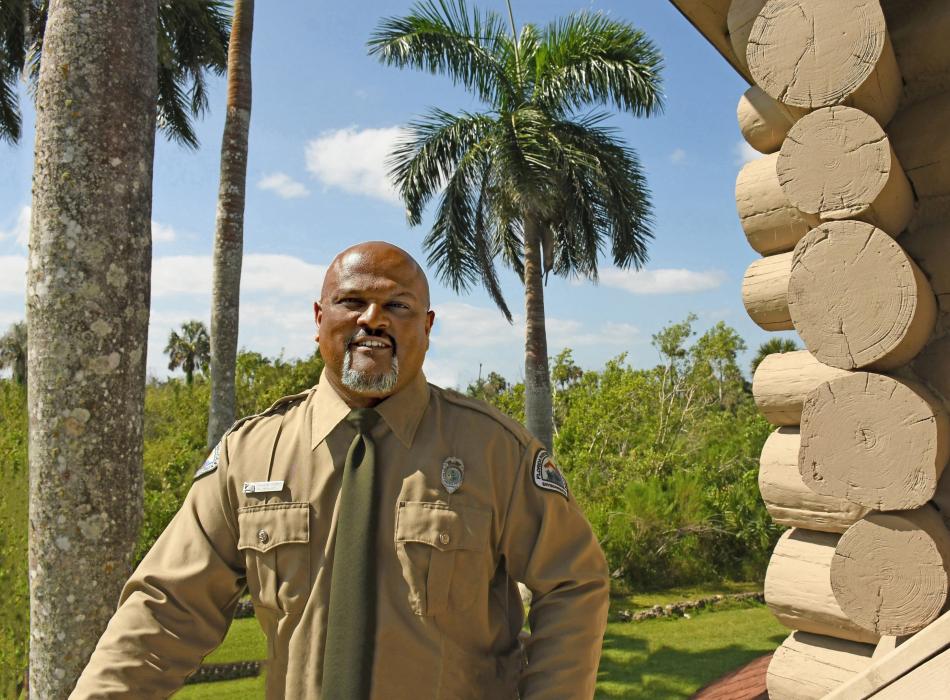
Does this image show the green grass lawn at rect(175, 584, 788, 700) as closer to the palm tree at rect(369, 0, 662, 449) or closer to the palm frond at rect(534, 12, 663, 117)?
the palm tree at rect(369, 0, 662, 449)

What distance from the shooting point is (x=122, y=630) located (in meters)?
1.69

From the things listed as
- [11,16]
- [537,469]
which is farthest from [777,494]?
[11,16]

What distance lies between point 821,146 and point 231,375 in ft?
24.2

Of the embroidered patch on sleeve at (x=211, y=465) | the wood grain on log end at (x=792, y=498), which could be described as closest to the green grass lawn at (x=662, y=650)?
the wood grain on log end at (x=792, y=498)

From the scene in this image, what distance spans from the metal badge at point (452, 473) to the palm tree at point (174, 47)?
14105 millimetres

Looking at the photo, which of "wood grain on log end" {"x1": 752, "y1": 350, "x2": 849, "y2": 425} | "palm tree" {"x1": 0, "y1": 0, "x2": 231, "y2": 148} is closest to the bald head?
"wood grain on log end" {"x1": 752, "y1": 350, "x2": 849, "y2": 425}

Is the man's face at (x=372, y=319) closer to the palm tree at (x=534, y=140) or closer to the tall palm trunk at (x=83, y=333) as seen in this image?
the tall palm trunk at (x=83, y=333)

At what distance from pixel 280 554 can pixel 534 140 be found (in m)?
9.64

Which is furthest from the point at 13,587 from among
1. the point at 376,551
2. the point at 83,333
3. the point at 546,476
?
the point at 546,476

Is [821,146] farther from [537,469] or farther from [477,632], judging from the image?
[477,632]

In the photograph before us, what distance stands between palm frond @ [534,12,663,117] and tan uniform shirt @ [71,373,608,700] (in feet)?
33.5

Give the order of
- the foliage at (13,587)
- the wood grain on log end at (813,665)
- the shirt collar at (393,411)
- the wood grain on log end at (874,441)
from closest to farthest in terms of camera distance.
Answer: the shirt collar at (393,411), the wood grain on log end at (874,441), the wood grain on log end at (813,665), the foliage at (13,587)

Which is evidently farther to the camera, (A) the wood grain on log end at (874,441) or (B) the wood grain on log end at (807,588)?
(B) the wood grain on log end at (807,588)

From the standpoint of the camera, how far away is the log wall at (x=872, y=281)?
2.24 metres
